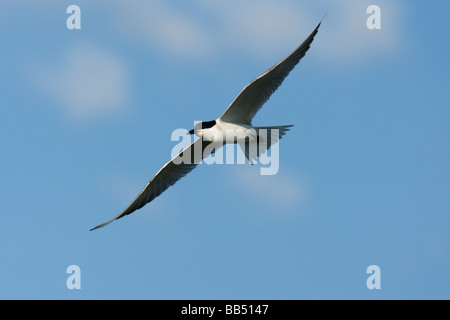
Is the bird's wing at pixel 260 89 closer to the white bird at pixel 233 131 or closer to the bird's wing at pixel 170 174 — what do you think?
the white bird at pixel 233 131

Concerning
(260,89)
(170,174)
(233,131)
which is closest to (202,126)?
(233,131)

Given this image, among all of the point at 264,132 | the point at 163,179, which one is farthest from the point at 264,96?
the point at 163,179

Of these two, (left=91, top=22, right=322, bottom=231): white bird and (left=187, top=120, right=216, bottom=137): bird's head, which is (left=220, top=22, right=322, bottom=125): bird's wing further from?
(left=187, top=120, right=216, bottom=137): bird's head

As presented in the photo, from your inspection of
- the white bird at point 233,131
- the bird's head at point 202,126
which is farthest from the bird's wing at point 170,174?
the bird's head at point 202,126

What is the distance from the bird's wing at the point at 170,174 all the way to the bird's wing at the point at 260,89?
1134 mm

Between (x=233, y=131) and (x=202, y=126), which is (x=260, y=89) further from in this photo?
(x=202, y=126)

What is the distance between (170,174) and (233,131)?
1.78 meters

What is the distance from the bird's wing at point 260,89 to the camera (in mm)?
12617

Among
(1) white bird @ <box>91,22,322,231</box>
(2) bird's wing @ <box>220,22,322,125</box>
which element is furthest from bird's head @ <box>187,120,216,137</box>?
(2) bird's wing @ <box>220,22,322,125</box>

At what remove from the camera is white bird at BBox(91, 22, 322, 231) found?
42.0ft

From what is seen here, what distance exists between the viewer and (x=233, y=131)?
527 inches

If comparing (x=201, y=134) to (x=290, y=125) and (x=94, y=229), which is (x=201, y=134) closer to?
(x=290, y=125)

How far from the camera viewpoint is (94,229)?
13719mm
